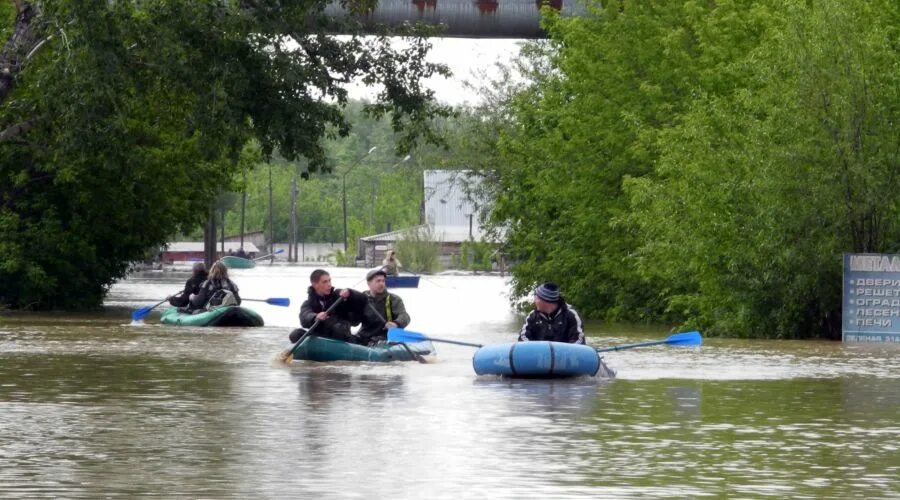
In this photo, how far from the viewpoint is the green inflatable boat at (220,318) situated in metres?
39.0

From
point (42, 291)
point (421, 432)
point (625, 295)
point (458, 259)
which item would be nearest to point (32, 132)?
point (42, 291)

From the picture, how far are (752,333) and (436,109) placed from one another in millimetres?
8356

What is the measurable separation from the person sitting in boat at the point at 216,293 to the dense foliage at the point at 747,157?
340 inches

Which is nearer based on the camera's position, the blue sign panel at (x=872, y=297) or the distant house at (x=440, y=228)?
the blue sign panel at (x=872, y=297)

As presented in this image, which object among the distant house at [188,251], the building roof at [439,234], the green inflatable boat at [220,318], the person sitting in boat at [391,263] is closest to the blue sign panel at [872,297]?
the green inflatable boat at [220,318]

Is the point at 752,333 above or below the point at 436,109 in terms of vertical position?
below

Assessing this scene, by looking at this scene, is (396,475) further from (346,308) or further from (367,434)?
(346,308)

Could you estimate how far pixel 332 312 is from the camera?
26.4 metres

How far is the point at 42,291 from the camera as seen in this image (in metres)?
48.6

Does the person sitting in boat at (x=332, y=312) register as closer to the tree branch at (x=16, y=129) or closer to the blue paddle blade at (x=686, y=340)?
the blue paddle blade at (x=686, y=340)

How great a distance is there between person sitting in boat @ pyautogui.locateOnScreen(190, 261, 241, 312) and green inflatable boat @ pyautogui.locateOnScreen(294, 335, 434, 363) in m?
13.7

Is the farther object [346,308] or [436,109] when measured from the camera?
[436,109]

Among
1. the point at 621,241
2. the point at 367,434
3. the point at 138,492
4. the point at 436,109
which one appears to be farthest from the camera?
the point at 621,241

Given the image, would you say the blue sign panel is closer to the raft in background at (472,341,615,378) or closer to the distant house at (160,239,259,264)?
the raft in background at (472,341,615,378)
